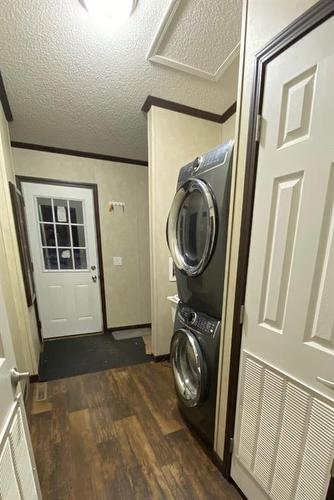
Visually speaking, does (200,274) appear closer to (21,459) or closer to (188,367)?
(188,367)

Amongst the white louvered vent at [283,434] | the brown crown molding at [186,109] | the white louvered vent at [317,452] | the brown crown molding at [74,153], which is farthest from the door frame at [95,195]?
the white louvered vent at [317,452]

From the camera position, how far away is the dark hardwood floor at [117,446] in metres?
1.12

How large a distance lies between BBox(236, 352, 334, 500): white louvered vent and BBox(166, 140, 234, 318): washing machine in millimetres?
383

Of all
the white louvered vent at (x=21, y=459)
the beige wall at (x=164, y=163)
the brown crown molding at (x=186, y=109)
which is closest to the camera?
the white louvered vent at (x=21, y=459)

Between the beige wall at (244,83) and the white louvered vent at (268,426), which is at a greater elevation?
the beige wall at (244,83)

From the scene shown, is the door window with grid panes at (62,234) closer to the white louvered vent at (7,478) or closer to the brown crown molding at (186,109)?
the brown crown molding at (186,109)

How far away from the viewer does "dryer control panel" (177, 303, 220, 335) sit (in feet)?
3.84

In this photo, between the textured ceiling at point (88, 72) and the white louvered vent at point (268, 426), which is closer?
the white louvered vent at point (268, 426)

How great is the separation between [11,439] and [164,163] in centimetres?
202

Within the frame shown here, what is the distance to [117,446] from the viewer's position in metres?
1.36

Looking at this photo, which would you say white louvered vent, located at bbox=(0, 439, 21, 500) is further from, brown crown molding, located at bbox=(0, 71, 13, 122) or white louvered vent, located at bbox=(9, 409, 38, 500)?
brown crown molding, located at bbox=(0, 71, 13, 122)

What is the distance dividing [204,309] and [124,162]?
2.47m

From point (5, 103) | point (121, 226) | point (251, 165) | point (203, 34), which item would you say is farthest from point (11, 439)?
point (121, 226)

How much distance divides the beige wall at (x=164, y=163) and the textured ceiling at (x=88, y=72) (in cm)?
18
